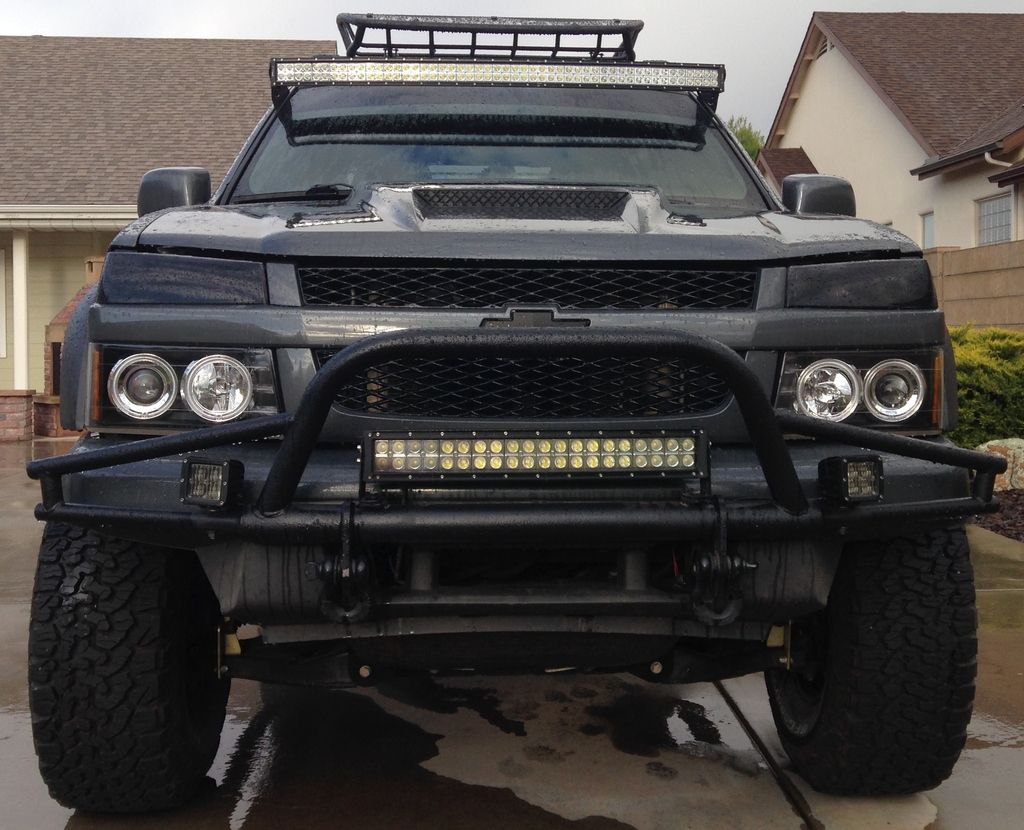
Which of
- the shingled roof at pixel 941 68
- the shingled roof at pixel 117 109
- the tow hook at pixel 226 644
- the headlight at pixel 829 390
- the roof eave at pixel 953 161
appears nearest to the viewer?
A: the headlight at pixel 829 390

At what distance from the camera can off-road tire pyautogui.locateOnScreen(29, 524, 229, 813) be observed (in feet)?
8.67

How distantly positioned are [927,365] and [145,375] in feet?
5.81

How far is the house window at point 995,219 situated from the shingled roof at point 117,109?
33.9 feet

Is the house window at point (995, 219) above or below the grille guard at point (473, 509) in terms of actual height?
above

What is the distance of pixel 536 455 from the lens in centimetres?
236

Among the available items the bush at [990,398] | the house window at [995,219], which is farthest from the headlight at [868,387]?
the house window at [995,219]

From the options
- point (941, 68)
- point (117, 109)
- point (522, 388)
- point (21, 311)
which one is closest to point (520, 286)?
point (522, 388)

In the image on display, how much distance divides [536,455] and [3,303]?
15.4 meters

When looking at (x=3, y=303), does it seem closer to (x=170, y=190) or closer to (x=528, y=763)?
(x=170, y=190)

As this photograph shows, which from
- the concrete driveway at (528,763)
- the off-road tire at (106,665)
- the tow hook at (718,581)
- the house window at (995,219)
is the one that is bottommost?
the concrete driveway at (528,763)

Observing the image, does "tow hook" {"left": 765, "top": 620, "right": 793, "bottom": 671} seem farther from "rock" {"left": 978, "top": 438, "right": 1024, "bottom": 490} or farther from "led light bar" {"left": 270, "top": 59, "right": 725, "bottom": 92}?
"rock" {"left": 978, "top": 438, "right": 1024, "bottom": 490}

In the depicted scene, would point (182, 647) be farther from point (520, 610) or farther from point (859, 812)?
point (859, 812)

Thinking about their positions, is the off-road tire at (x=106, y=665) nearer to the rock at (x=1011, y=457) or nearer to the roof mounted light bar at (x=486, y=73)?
the roof mounted light bar at (x=486, y=73)

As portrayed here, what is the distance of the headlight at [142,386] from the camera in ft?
8.38
